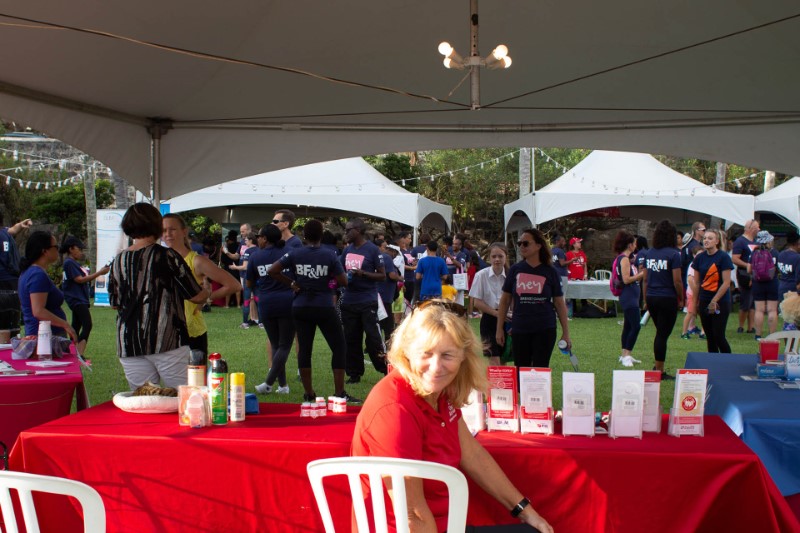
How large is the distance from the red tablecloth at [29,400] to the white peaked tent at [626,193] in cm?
1144

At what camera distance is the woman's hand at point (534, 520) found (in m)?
2.40

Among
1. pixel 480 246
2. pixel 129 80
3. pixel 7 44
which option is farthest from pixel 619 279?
pixel 480 246

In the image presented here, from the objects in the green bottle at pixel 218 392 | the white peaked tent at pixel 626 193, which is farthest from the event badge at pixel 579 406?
the white peaked tent at pixel 626 193

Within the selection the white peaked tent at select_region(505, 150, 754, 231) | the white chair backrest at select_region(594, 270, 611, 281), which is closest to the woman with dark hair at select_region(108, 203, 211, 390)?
the white peaked tent at select_region(505, 150, 754, 231)

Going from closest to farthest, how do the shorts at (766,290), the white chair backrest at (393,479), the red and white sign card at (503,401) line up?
the white chair backrest at (393,479) → the red and white sign card at (503,401) → the shorts at (766,290)

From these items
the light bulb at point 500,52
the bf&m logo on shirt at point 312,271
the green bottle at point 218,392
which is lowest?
the green bottle at point 218,392

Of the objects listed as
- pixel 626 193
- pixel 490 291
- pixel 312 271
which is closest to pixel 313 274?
pixel 312 271

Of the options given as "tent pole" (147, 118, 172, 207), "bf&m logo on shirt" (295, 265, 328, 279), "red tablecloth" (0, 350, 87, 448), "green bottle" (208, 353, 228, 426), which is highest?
"tent pole" (147, 118, 172, 207)

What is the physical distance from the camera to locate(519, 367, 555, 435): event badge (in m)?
2.81

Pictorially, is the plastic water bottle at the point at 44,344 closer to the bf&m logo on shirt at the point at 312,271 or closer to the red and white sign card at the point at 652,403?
the bf&m logo on shirt at the point at 312,271

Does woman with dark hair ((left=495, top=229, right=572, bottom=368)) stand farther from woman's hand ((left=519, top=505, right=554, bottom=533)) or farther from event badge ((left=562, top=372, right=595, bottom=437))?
woman's hand ((left=519, top=505, right=554, bottom=533))

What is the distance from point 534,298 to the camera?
5172 mm

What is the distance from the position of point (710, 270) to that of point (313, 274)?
12.1 feet

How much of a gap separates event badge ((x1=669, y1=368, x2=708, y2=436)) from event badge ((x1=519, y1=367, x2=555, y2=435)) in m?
0.44
